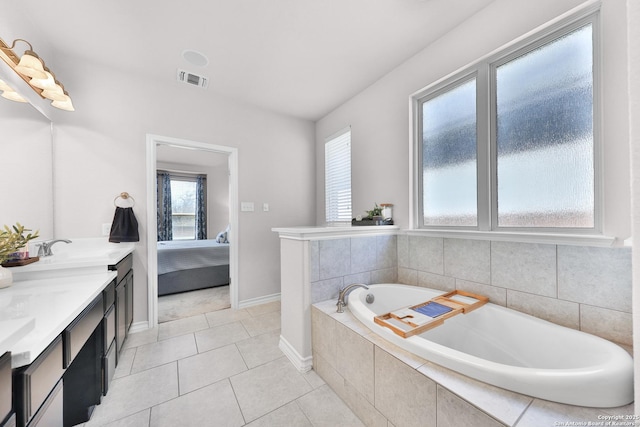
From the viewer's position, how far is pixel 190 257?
3.66 m

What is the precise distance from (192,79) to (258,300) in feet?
8.78

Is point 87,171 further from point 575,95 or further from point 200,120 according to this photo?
point 575,95

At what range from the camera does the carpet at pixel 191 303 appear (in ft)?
9.20

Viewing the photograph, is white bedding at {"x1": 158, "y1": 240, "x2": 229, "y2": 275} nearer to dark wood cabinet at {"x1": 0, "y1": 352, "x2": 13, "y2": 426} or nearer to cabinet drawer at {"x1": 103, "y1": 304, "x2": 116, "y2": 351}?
cabinet drawer at {"x1": 103, "y1": 304, "x2": 116, "y2": 351}

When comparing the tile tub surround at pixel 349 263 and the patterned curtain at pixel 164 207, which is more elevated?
the patterned curtain at pixel 164 207

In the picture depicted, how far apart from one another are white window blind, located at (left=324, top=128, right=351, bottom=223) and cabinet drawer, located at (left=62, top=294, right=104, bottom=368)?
242cm

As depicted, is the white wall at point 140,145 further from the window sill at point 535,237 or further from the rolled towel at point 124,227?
the window sill at point 535,237

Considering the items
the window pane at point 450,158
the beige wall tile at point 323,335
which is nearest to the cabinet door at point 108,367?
the beige wall tile at point 323,335

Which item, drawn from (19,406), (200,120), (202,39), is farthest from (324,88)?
(19,406)

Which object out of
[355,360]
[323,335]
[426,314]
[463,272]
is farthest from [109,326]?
[463,272]

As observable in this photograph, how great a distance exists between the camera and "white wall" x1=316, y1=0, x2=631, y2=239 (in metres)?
1.22

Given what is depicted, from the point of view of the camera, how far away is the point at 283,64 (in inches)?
91.5

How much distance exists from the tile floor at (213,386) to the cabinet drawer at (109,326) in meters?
0.35

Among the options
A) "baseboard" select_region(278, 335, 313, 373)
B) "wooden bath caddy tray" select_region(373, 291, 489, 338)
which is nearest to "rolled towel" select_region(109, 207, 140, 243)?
"baseboard" select_region(278, 335, 313, 373)
